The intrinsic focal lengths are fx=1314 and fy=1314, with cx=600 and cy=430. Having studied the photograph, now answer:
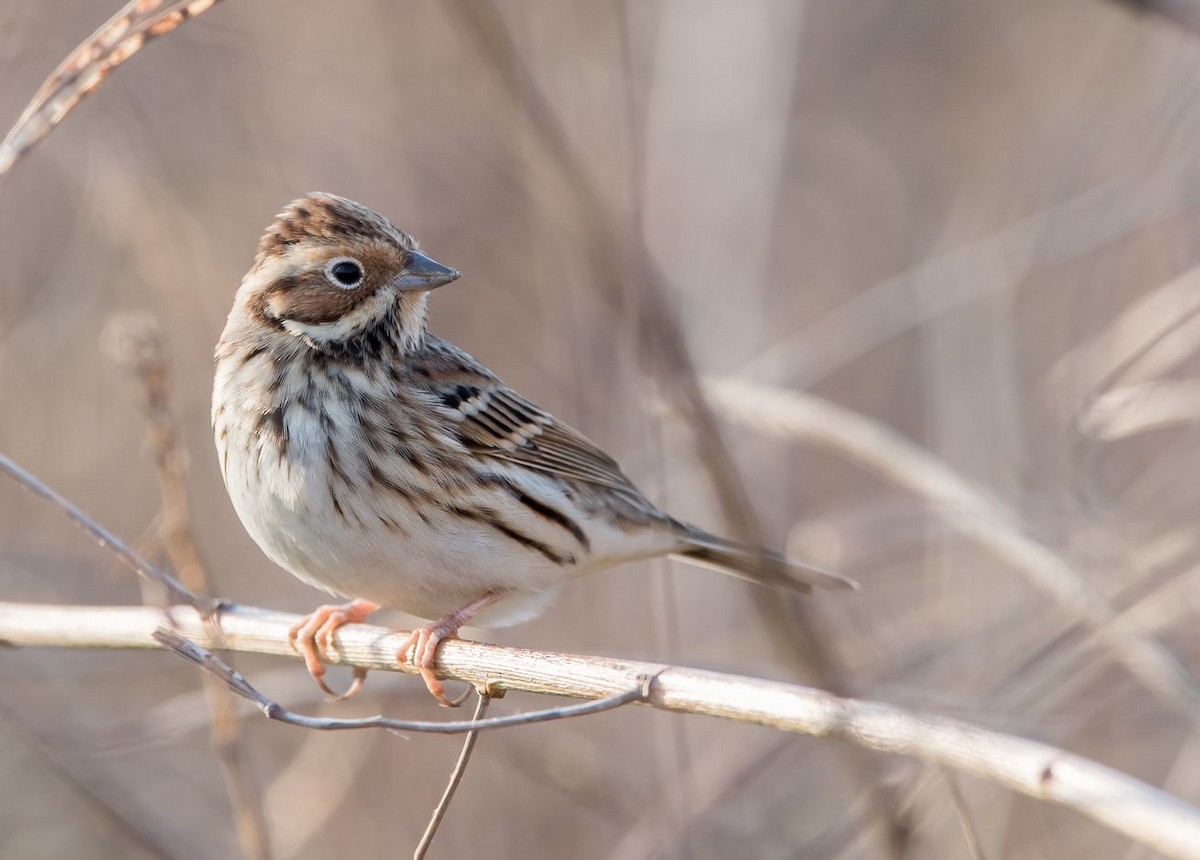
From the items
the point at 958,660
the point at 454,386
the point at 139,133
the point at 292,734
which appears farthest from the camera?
the point at 292,734

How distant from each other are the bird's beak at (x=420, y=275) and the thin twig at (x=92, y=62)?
142 cm

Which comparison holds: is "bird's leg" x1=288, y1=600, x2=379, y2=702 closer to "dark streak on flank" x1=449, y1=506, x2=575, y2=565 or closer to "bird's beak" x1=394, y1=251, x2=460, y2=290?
"dark streak on flank" x1=449, y1=506, x2=575, y2=565

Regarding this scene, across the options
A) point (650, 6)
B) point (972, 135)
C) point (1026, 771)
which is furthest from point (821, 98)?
Result: point (1026, 771)

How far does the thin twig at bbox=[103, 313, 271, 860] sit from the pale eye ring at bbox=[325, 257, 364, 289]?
751 mm

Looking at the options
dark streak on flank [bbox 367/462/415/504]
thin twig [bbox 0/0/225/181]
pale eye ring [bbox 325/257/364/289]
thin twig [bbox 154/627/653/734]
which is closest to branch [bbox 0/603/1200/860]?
thin twig [bbox 154/627/653/734]

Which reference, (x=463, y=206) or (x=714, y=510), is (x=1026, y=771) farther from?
(x=463, y=206)

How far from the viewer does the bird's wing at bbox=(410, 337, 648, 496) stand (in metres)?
4.72

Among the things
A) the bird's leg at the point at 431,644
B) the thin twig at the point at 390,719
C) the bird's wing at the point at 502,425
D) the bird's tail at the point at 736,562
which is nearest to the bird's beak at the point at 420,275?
the bird's wing at the point at 502,425

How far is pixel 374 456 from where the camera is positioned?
4.31 metres

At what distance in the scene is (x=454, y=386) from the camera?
478 cm

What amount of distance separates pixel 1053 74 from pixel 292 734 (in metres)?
6.35

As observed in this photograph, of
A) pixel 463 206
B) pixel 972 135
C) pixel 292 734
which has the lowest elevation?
pixel 292 734

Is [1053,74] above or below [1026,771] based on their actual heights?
above

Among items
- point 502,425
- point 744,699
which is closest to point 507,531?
point 502,425
